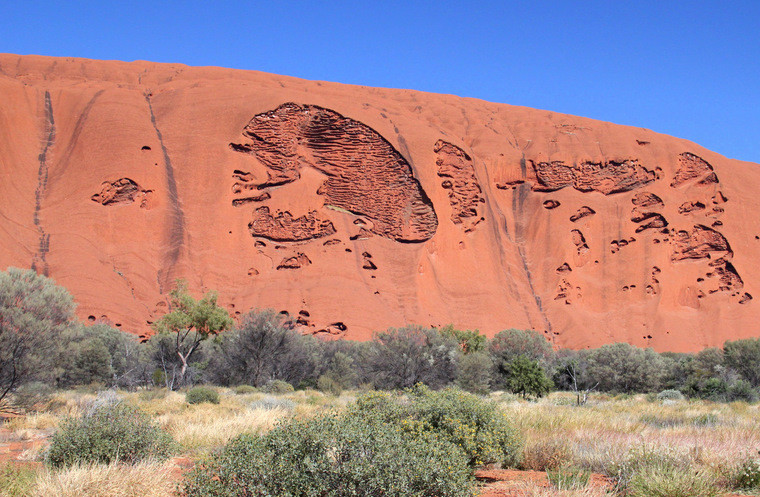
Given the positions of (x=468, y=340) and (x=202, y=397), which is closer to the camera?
(x=202, y=397)

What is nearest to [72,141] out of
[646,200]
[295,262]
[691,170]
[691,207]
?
[295,262]

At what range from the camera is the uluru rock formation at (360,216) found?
149 feet

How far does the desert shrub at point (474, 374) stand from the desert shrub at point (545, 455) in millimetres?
16456

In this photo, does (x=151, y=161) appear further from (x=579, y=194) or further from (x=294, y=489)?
(x=294, y=489)

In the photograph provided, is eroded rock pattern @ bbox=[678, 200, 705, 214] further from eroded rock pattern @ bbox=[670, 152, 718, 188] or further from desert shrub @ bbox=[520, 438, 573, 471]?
desert shrub @ bbox=[520, 438, 573, 471]

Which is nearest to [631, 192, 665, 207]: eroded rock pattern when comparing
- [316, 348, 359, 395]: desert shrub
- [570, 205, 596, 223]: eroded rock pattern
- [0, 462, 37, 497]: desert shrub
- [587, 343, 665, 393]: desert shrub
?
[570, 205, 596, 223]: eroded rock pattern

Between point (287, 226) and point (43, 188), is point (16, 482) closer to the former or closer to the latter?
point (287, 226)

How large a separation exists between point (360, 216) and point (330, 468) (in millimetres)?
49366

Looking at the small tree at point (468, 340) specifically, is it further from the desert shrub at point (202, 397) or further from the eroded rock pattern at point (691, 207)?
the eroded rock pattern at point (691, 207)

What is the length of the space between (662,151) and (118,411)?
6902cm

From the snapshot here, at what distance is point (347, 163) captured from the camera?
5512 cm

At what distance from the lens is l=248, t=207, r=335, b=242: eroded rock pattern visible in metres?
50.8

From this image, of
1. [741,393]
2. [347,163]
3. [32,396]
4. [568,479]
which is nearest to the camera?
[568,479]

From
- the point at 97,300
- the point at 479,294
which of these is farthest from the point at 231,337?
the point at 479,294
